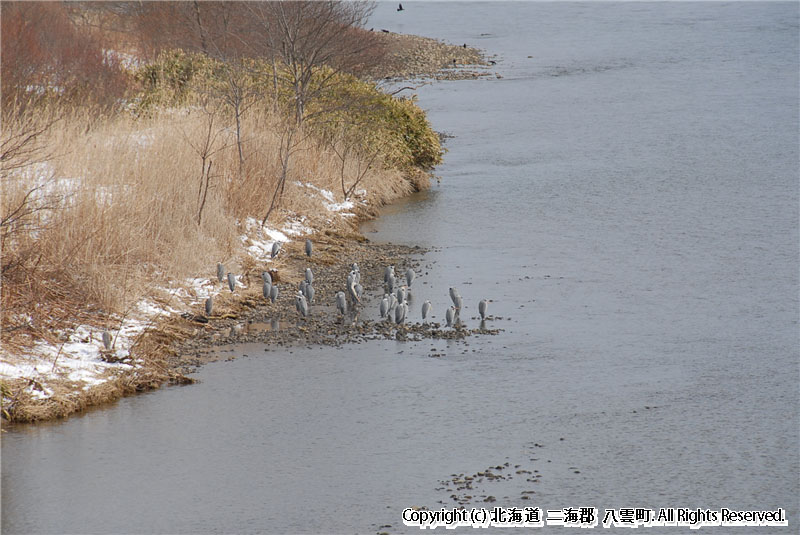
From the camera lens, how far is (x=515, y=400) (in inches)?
375

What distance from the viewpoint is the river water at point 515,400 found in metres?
7.55

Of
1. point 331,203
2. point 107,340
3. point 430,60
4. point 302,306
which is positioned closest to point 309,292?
point 302,306

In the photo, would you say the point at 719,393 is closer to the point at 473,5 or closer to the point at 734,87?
the point at 734,87

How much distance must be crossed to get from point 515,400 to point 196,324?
408cm

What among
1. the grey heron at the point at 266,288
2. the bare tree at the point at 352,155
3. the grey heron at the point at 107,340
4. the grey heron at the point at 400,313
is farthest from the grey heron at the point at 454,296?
the bare tree at the point at 352,155

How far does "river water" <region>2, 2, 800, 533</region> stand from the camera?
7.55 m

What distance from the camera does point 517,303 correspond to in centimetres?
1268

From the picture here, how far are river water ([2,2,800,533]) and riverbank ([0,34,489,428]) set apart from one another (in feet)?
1.20

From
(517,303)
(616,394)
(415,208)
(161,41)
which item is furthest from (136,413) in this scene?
(161,41)

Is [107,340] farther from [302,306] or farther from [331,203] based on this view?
[331,203]

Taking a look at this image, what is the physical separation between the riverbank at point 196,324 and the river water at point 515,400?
37 centimetres

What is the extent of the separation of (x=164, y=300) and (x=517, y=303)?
4273 millimetres

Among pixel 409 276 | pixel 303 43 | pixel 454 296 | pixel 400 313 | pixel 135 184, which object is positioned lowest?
pixel 400 313

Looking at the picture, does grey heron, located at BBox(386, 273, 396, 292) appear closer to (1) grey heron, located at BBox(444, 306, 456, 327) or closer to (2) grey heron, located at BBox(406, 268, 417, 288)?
(2) grey heron, located at BBox(406, 268, 417, 288)
